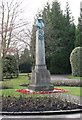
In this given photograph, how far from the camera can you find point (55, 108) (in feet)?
28.7

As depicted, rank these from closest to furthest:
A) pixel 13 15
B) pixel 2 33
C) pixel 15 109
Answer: pixel 15 109 → pixel 2 33 → pixel 13 15

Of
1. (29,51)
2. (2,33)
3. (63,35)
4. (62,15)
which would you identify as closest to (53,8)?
(62,15)

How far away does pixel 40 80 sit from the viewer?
15672mm

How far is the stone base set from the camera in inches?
603

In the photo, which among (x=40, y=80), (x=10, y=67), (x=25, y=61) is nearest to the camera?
(x=40, y=80)

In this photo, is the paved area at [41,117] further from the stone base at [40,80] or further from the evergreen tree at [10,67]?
the evergreen tree at [10,67]

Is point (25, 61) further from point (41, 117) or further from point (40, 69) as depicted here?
point (41, 117)

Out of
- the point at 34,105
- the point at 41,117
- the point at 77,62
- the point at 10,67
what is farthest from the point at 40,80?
the point at 77,62

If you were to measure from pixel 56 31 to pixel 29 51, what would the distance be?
557 cm

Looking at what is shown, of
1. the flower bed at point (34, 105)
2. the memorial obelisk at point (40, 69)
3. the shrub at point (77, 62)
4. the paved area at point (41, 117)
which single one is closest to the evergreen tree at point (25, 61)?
the shrub at point (77, 62)

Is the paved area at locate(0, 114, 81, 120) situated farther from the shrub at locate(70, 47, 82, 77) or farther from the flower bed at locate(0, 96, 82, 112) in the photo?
the shrub at locate(70, 47, 82, 77)

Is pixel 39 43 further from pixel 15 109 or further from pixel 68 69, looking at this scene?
pixel 68 69

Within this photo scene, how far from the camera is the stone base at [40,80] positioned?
1531 centimetres

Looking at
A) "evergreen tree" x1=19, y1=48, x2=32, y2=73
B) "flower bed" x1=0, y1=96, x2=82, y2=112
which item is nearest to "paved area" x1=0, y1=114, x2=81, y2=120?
"flower bed" x1=0, y1=96, x2=82, y2=112
